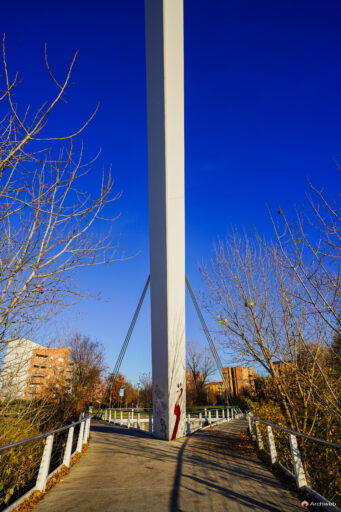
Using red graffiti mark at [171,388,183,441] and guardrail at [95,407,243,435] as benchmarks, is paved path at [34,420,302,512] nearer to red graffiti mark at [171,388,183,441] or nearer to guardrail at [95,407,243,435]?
red graffiti mark at [171,388,183,441]

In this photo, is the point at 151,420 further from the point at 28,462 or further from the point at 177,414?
the point at 28,462

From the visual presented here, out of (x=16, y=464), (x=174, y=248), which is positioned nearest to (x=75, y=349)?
(x=174, y=248)

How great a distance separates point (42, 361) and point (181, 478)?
2.51 meters

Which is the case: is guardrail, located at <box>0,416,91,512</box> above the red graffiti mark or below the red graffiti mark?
below

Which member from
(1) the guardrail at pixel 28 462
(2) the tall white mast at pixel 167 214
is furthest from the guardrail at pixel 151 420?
(1) the guardrail at pixel 28 462

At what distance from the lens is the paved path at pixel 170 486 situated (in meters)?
3.18

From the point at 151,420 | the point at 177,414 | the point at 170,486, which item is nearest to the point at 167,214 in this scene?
the point at 177,414

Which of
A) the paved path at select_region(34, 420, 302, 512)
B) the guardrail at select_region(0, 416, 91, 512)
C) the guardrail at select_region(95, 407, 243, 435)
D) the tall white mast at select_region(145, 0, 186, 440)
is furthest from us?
the guardrail at select_region(95, 407, 243, 435)

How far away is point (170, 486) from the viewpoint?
3830 millimetres

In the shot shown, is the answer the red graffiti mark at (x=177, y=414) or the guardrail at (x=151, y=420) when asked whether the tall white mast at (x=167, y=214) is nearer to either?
the red graffiti mark at (x=177, y=414)

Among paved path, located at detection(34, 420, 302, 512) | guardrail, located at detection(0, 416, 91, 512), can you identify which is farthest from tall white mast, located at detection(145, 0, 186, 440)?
guardrail, located at detection(0, 416, 91, 512)

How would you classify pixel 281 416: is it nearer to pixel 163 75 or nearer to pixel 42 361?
pixel 42 361

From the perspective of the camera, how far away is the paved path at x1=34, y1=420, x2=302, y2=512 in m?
3.18

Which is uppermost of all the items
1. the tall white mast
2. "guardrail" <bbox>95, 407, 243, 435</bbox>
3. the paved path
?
the tall white mast
